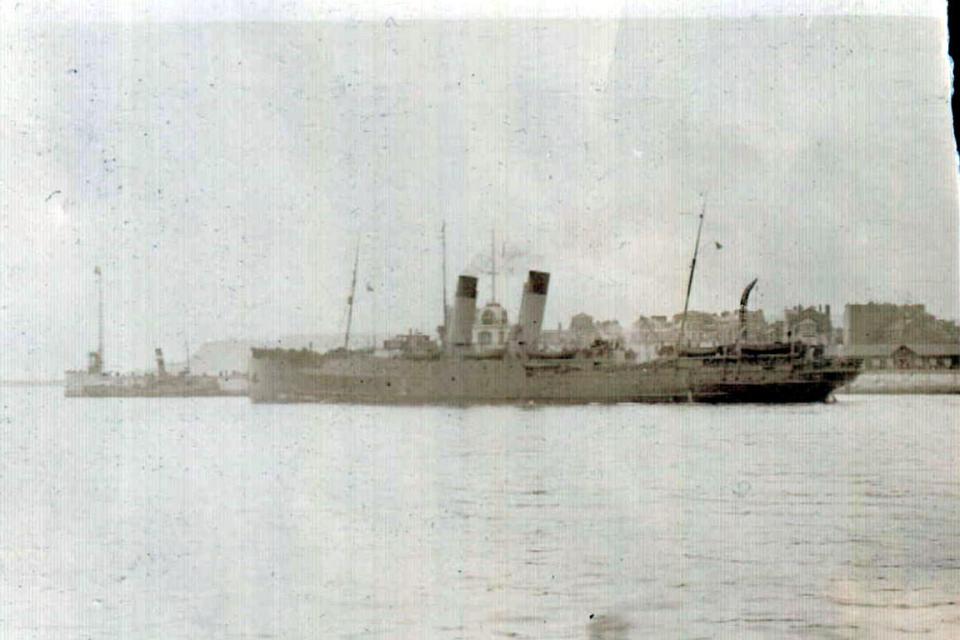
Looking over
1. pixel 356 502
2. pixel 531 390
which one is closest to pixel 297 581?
pixel 356 502

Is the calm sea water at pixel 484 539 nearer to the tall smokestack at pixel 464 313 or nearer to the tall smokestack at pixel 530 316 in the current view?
the tall smokestack at pixel 530 316

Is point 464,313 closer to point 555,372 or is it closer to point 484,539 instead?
point 555,372

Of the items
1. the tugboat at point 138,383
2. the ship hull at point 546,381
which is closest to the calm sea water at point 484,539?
the tugboat at point 138,383

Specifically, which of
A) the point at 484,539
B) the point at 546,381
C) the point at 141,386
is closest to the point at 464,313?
the point at 546,381

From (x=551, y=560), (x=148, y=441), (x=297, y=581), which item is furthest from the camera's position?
(x=148, y=441)

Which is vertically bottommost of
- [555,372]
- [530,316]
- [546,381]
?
[546,381]

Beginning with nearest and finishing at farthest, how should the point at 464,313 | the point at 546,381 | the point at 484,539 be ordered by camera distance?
the point at 484,539 < the point at 464,313 < the point at 546,381

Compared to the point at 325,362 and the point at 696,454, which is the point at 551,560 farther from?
the point at 325,362
